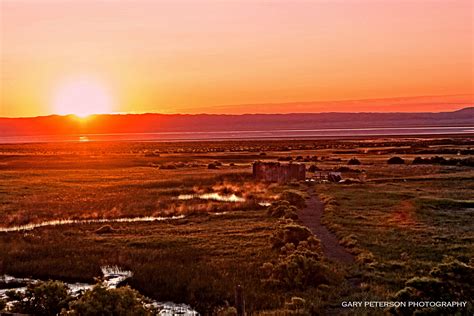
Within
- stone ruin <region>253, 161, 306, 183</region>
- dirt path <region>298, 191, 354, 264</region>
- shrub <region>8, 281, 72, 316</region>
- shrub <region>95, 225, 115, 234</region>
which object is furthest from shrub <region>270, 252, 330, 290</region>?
stone ruin <region>253, 161, 306, 183</region>

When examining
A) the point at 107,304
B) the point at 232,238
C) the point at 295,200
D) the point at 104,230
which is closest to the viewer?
the point at 107,304

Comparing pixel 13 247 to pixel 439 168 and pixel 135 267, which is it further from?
pixel 439 168

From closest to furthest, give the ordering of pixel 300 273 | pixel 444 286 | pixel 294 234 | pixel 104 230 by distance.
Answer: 1. pixel 444 286
2. pixel 300 273
3. pixel 294 234
4. pixel 104 230

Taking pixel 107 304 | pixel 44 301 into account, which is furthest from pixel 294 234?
pixel 107 304

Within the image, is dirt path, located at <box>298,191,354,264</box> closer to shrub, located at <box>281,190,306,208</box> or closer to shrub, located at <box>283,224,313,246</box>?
shrub, located at <box>281,190,306,208</box>

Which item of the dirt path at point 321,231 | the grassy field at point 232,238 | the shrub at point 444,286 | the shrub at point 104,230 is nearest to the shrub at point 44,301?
the grassy field at point 232,238

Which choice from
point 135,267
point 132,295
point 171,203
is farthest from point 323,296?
point 171,203

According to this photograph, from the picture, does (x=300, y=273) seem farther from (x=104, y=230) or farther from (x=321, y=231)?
(x=104, y=230)
